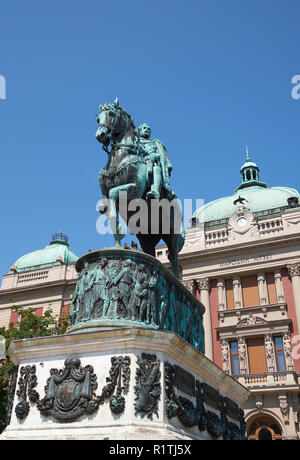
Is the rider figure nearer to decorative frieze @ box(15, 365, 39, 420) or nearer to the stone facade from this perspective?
decorative frieze @ box(15, 365, 39, 420)

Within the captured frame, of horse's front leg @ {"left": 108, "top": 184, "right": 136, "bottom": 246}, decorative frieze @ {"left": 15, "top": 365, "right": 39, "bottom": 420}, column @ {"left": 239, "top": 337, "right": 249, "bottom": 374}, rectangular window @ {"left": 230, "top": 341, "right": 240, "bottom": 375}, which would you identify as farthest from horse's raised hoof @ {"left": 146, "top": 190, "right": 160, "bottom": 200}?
rectangular window @ {"left": 230, "top": 341, "right": 240, "bottom": 375}

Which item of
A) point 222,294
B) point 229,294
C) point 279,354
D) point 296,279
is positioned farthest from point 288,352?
point 222,294

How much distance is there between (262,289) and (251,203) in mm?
8773

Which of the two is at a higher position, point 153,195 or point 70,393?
point 153,195

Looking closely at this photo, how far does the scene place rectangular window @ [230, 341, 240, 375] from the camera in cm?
2916

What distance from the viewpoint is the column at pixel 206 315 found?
30.3 m

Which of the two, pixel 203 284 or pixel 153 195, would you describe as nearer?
pixel 153 195

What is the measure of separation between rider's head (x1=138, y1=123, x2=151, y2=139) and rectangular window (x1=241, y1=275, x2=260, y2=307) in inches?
875

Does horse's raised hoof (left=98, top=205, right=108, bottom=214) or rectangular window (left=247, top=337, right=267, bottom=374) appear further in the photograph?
rectangular window (left=247, top=337, right=267, bottom=374)

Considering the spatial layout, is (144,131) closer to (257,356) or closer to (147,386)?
(147,386)

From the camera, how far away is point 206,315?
31.4 metres

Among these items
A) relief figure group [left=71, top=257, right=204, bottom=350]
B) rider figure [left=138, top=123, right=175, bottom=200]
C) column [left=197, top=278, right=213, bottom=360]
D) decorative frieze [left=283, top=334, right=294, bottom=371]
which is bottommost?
relief figure group [left=71, top=257, right=204, bottom=350]

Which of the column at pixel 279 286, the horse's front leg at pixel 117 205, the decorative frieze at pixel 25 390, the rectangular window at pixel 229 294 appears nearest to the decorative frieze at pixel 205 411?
the decorative frieze at pixel 25 390
